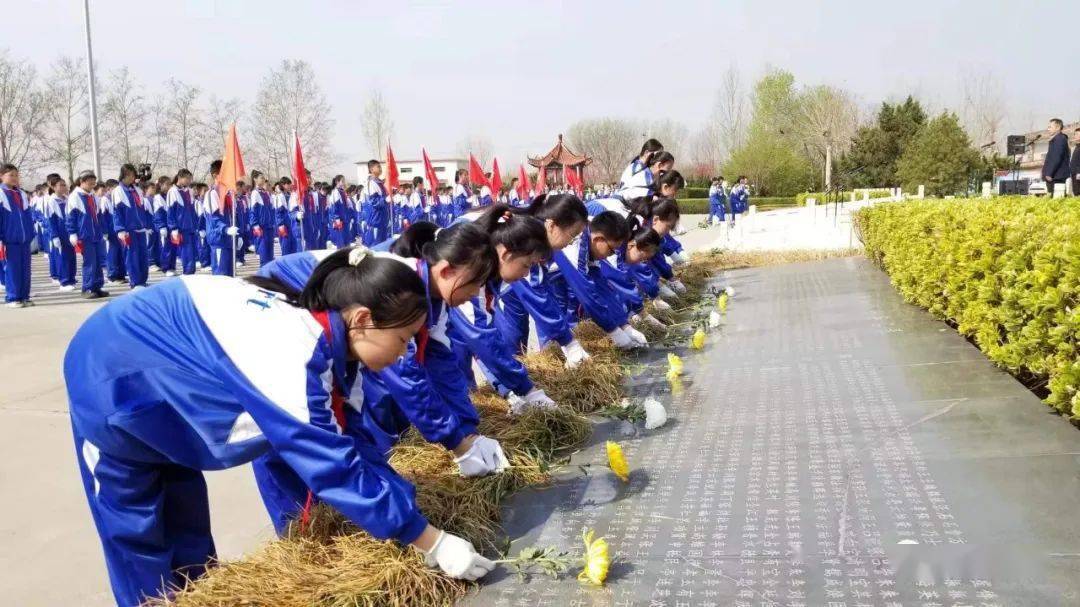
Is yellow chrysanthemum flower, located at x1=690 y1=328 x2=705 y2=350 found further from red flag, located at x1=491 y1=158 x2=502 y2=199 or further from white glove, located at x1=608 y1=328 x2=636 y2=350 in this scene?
red flag, located at x1=491 y1=158 x2=502 y2=199

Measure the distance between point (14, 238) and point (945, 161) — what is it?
23425 mm

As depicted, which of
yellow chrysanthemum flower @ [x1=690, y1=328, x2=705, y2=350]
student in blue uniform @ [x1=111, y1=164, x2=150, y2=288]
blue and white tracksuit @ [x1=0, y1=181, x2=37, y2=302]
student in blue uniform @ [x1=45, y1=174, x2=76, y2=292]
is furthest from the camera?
student in blue uniform @ [x1=111, y1=164, x2=150, y2=288]

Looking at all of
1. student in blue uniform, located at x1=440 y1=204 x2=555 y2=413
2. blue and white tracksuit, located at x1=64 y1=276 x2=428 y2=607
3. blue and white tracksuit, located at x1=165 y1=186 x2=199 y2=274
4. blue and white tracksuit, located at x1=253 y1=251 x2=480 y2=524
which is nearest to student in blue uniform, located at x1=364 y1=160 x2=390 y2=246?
blue and white tracksuit, located at x1=165 y1=186 x2=199 y2=274

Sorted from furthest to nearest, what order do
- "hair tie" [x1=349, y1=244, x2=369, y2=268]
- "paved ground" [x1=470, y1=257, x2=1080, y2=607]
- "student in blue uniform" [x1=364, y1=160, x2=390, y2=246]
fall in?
"student in blue uniform" [x1=364, y1=160, x2=390, y2=246] → "paved ground" [x1=470, y1=257, x2=1080, y2=607] → "hair tie" [x1=349, y1=244, x2=369, y2=268]

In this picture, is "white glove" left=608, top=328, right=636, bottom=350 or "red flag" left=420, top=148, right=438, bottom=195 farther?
"red flag" left=420, top=148, right=438, bottom=195

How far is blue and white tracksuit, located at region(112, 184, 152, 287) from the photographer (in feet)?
38.7

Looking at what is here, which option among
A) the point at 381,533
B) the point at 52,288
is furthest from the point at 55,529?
the point at 52,288

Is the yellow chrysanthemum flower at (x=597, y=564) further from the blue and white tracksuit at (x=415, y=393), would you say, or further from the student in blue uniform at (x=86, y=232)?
the student in blue uniform at (x=86, y=232)

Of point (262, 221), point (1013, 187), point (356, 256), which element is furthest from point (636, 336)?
point (1013, 187)

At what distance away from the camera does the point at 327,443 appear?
1.88 meters

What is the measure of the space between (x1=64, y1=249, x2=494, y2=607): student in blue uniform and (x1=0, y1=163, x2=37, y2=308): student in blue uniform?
9.26 metres

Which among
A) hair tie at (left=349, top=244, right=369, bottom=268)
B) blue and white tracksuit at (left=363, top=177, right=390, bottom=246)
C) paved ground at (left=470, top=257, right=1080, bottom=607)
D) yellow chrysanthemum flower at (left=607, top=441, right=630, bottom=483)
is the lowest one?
paved ground at (left=470, top=257, right=1080, bottom=607)

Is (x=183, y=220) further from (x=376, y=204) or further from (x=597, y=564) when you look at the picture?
(x=597, y=564)

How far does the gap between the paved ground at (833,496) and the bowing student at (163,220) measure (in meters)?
11.1
